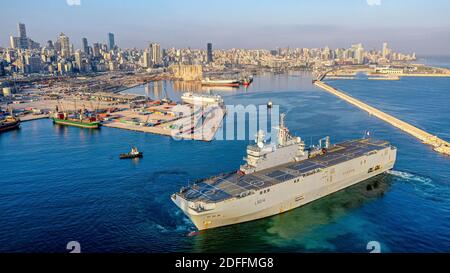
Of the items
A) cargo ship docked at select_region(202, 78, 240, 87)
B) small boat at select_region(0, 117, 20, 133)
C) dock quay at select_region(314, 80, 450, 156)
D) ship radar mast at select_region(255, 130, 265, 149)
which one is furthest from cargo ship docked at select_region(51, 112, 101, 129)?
cargo ship docked at select_region(202, 78, 240, 87)

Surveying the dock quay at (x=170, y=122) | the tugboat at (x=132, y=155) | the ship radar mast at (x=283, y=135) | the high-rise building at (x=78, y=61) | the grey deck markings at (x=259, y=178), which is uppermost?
the high-rise building at (x=78, y=61)

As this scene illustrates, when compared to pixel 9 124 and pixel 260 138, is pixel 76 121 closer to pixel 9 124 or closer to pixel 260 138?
pixel 9 124

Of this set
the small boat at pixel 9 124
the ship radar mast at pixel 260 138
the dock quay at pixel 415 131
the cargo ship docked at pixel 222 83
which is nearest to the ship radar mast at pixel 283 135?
the ship radar mast at pixel 260 138

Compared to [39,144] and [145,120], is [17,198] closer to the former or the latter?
[39,144]

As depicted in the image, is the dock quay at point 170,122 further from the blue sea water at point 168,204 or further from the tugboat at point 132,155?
the tugboat at point 132,155
